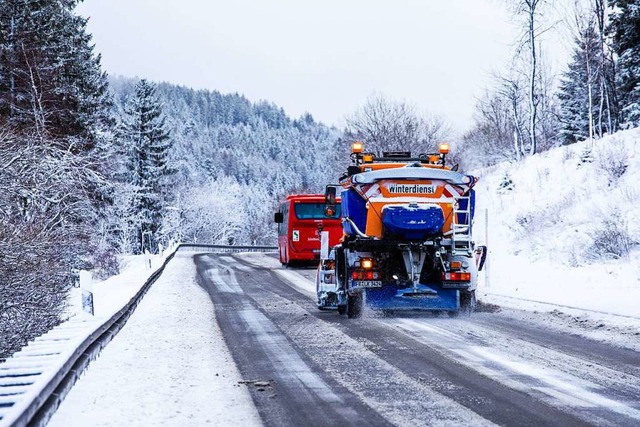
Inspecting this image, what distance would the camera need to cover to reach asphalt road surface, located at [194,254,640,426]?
18.2 feet

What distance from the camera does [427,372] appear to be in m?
7.31

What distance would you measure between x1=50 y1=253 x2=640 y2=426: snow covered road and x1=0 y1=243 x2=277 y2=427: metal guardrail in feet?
0.53

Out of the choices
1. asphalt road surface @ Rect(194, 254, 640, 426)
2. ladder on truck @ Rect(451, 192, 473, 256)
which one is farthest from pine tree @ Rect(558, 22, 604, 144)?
asphalt road surface @ Rect(194, 254, 640, 426)

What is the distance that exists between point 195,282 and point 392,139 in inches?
1318

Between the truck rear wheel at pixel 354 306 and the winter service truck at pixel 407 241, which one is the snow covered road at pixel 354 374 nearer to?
the truck rear wheel at pixel 354 306

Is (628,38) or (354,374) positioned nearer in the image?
(354,374)

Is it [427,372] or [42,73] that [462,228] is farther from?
[42,73]

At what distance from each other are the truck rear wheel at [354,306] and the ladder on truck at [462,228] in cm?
190

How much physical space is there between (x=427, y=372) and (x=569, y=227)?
16.5 meters

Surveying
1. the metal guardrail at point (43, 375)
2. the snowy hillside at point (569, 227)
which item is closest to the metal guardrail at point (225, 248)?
the snowy hillside at point (569, 227)

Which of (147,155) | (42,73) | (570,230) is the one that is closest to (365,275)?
(570,230)

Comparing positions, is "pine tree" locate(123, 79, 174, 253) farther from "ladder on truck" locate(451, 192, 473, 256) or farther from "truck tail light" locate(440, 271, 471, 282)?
"truck tail light" locate(440, 271, 471, 282)

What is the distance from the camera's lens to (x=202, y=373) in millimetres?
7281

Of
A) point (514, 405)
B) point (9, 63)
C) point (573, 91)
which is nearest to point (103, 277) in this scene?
point (9, 63)
